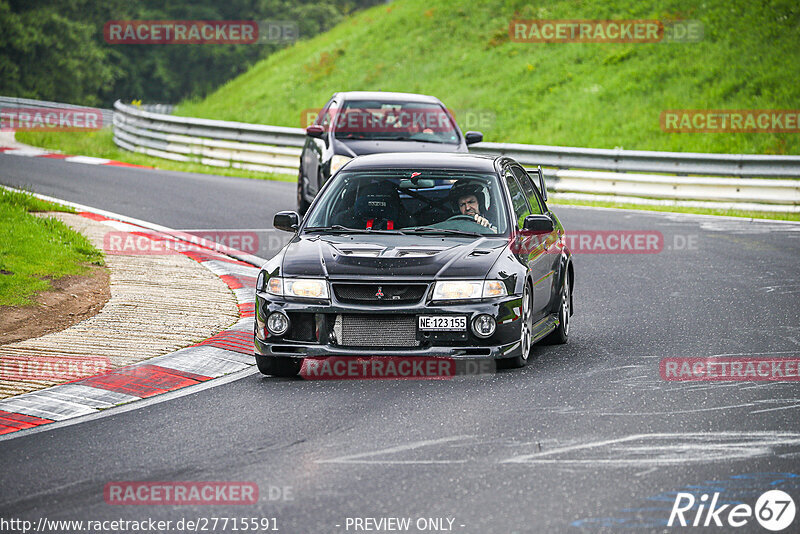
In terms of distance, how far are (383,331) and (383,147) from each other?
866 centimetres

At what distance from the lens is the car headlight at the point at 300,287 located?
27.6 ft

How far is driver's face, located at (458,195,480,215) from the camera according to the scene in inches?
373

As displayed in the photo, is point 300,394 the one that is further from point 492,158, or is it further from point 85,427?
point 492,158

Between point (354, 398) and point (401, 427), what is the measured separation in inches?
35.3

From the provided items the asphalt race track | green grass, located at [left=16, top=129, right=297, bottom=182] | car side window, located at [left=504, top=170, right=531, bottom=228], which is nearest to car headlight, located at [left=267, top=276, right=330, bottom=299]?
the asphalt race track

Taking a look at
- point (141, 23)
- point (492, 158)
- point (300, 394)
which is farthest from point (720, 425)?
point (141, 23)

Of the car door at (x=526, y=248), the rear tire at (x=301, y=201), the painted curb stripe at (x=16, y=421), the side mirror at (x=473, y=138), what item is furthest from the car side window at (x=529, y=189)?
the side mirror at (x=473, y=138)

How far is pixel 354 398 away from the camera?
314 inches

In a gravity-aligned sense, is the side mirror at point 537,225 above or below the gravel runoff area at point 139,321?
above

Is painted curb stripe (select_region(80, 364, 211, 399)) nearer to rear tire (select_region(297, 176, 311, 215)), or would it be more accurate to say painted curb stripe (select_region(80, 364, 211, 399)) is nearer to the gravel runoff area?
the gravel runoff area

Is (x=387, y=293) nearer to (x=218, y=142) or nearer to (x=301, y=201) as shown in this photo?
(x=301, y=201)

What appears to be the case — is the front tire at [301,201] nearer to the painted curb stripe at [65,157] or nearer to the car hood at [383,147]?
the car hood at [383,147]

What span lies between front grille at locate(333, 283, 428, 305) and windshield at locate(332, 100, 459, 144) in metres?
9.01

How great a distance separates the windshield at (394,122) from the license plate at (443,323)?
9.11m
